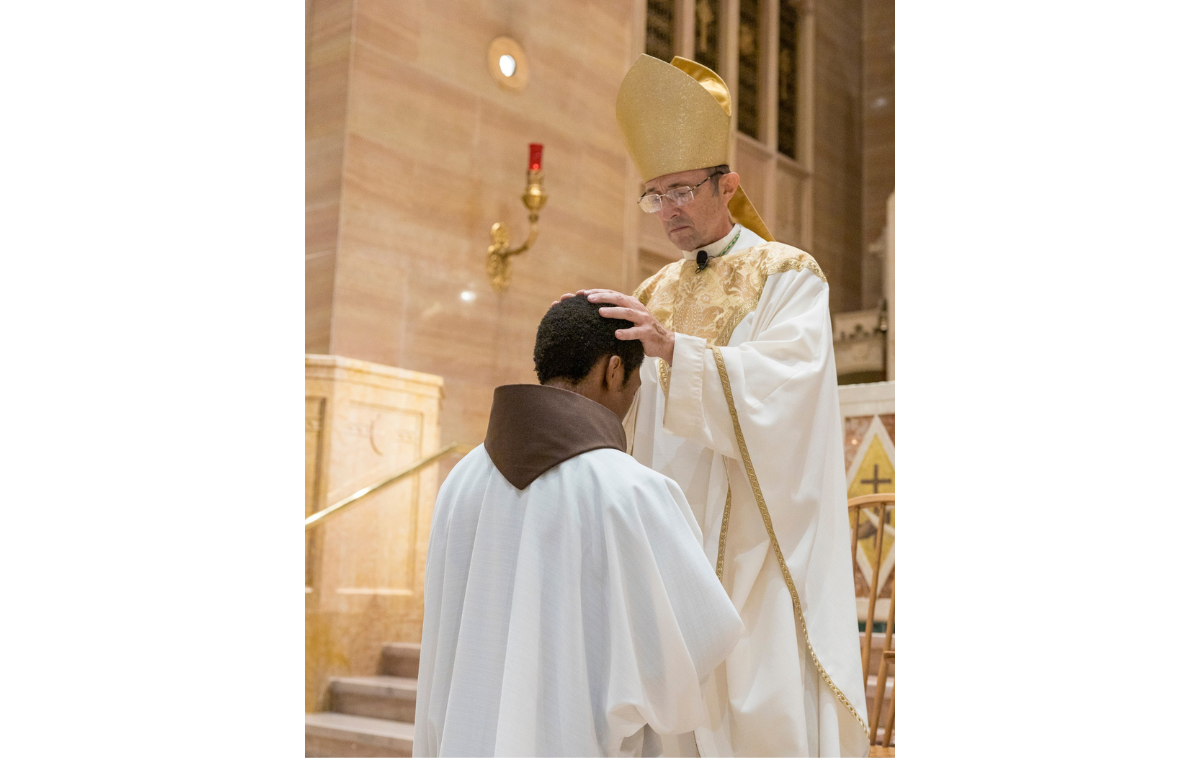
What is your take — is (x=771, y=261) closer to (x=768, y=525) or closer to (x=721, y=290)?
(x=721, y=290)

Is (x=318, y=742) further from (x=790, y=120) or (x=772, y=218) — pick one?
(x=790, y=120)

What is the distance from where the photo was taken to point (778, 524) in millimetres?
2240

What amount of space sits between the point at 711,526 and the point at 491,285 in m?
4.61

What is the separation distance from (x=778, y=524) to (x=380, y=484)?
3.31m

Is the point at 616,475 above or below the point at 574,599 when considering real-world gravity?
above

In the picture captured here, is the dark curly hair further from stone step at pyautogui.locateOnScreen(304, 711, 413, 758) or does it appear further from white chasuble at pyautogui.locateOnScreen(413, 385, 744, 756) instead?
stone step at pyautogui.locateOnScreen(304, 711, 413, 758)

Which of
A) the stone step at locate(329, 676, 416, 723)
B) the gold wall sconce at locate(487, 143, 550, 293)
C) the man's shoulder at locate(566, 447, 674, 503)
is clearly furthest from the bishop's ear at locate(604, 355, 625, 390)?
the gold wall sconce at locate(487, 143, 550, 293)

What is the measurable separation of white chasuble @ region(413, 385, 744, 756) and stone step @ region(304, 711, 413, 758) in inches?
112

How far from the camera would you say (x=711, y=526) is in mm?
2316

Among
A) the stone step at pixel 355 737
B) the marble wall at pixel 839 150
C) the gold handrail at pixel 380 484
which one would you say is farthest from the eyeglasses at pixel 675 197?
the marble wall at pixel 839 150

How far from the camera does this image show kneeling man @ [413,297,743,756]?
1570 mm

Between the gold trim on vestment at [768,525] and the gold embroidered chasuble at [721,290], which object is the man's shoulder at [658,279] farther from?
the gold trim on vestment at [768,525]

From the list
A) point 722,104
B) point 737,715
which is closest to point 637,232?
point 722,104

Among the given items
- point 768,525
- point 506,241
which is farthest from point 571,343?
point 506,241
